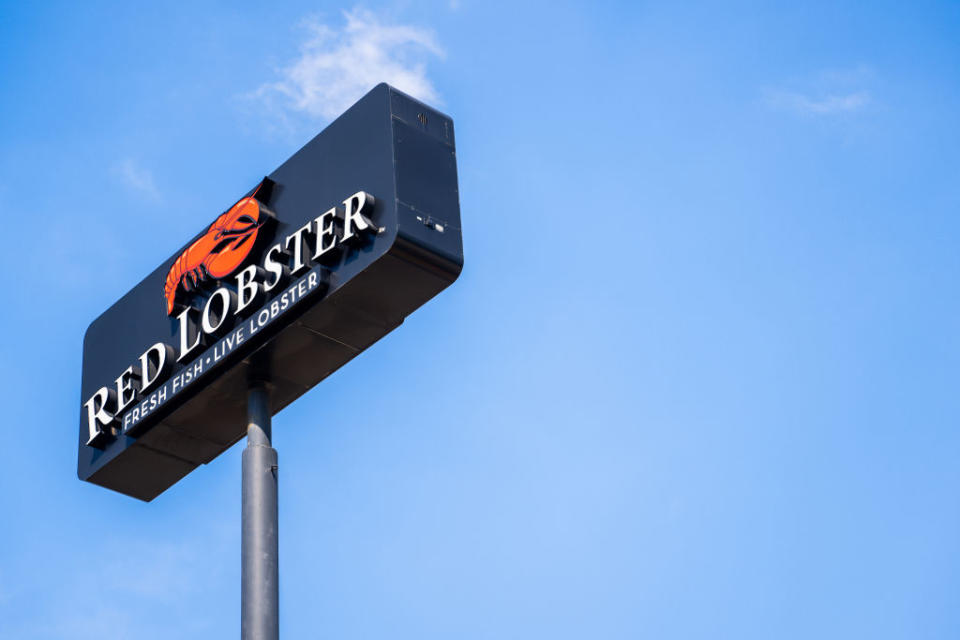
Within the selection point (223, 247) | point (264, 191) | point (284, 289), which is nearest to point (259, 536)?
point (284, 289)

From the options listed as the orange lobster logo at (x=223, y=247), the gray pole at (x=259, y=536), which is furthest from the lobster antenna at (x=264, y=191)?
the gray pole at (x=259, y=536)

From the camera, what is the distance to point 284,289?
15820mm

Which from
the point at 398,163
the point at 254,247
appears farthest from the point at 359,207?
the point at 254,247

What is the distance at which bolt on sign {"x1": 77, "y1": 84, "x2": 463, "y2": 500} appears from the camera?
15336 millimetres

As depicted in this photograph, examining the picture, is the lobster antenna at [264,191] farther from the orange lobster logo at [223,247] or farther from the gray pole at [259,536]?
the gray pole at [259,536]

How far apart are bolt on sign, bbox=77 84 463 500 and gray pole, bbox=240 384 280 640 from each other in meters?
0.71

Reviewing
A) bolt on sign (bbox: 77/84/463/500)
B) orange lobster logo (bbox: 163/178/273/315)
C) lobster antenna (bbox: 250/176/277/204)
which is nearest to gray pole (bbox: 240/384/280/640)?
bolt on sign (bbox: 77/84/463/500)

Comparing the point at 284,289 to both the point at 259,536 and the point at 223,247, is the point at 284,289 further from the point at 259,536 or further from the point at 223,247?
the point at 259,536

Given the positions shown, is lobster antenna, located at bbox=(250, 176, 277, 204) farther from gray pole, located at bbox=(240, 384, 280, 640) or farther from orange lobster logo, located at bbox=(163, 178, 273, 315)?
gray pole, located at bbox=(240, 384, 280, 640)

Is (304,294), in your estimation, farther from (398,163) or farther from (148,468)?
(148,468)

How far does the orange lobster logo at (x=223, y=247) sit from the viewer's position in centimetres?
1667

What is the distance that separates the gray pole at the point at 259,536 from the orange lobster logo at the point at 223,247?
1616 mm

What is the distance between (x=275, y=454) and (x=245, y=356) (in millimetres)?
1028

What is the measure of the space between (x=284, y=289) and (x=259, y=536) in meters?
2.45
